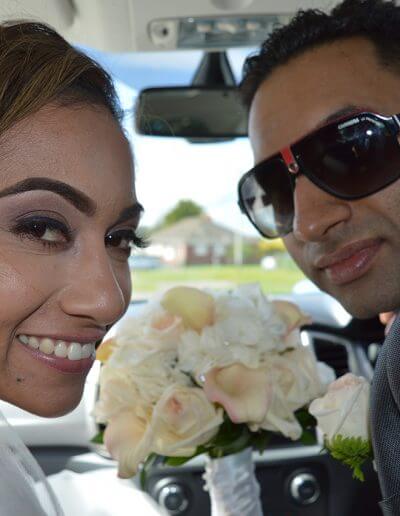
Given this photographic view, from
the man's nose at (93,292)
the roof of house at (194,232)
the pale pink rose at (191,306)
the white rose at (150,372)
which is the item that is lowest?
the roof of house at (194,232)

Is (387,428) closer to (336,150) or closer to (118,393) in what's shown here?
(118,393)

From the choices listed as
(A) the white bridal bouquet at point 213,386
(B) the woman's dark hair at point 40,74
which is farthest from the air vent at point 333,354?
(B) the woman's dark hair at point 40,74

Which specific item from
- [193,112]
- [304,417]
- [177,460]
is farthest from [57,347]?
[193,112]

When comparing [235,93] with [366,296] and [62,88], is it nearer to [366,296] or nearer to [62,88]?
[366,296]

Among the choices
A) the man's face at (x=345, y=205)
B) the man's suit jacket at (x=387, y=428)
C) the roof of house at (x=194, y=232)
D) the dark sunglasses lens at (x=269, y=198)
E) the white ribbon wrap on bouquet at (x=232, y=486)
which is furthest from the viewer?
the roof of house at (x=194, y=232)

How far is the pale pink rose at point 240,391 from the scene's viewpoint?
2025 millimetres

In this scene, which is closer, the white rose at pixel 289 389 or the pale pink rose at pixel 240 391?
the pale pink rose at pixel 240 391

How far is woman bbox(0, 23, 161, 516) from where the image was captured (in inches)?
65.0

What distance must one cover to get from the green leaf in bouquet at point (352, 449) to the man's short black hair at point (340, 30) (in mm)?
1328

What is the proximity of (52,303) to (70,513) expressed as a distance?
46.8 inches

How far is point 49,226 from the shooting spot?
1698 millimetres

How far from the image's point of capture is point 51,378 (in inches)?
68.7

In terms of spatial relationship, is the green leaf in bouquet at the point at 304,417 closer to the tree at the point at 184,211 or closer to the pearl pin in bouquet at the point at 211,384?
the pearl pin in bouquet at the point at 211,384

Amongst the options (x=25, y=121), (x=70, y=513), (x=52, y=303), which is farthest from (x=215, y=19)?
(x=70, y=513)
